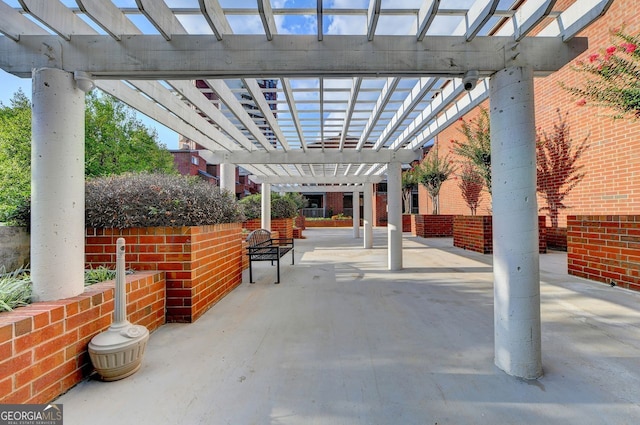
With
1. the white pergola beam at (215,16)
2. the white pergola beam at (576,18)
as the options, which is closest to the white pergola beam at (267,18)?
the white pergola beam at (215,16)

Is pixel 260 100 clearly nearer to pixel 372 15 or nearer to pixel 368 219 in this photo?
pixel 372 15

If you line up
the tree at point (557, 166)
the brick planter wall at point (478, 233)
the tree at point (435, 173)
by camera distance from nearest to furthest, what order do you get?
the tree at point (557, 166) < the brick planter wall at point (478, 233) < the tree at point (435, 173)

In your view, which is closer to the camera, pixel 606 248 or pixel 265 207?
pixel 606 248

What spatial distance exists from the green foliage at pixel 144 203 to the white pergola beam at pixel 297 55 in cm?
134

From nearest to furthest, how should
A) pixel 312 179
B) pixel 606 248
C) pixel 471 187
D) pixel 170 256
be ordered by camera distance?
pixel 170 256, pixel 606 248, pixel 312 179, pixel 471 187

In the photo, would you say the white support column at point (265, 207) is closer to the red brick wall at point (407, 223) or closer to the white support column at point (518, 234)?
the white support column at point (518, 234)

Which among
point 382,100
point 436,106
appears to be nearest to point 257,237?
point 382,100

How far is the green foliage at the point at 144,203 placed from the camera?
315cm

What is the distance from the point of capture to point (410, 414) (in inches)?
68.3

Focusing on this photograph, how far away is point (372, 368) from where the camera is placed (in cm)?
226

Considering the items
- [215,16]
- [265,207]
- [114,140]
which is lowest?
[265,207]

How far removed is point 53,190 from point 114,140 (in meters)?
11.7

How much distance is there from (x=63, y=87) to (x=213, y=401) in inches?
101

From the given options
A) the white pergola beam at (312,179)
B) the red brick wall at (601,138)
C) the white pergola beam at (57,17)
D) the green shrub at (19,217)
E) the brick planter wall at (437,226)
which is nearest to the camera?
the white pergola beam at (57,17)
